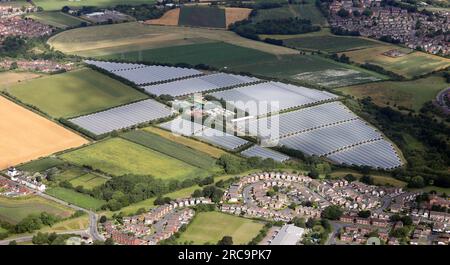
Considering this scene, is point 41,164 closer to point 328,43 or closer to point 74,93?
point 74,93

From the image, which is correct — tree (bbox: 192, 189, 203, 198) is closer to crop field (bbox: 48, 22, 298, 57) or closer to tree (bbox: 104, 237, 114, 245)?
tree (bbox: 104, 237, 114, 245)

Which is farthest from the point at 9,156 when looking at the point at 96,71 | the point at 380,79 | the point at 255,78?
the point at 380,79

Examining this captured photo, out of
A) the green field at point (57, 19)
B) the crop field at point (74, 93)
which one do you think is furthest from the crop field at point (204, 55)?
the green field at point (57, 19)

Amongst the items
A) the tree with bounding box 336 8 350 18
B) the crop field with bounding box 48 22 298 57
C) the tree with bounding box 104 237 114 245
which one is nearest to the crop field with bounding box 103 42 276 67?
the crop field with bounding box 48 22 298 57

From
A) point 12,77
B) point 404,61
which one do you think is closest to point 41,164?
point 12,77

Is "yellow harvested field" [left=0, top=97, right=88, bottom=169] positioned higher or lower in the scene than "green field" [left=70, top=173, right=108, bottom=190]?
lower

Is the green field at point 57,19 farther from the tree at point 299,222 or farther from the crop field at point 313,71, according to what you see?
the tree at point 299,222
